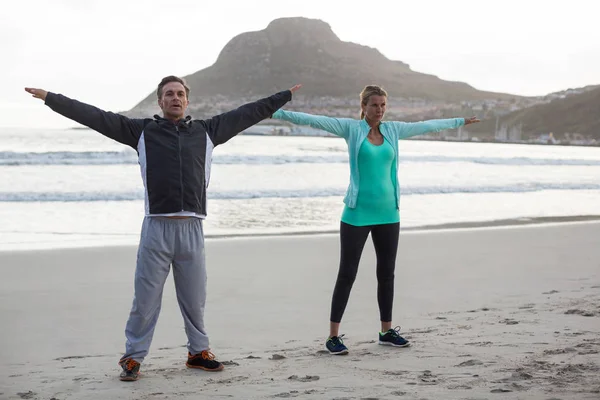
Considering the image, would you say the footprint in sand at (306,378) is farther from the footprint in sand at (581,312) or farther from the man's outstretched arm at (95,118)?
the footprint in sand at (581,312)

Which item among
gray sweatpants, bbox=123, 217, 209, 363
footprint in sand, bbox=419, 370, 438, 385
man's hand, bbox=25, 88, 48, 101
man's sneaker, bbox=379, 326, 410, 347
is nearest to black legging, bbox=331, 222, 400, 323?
man's sneaker, bbox=379, 326, 410, 347

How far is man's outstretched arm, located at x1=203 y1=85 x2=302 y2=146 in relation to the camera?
397cm

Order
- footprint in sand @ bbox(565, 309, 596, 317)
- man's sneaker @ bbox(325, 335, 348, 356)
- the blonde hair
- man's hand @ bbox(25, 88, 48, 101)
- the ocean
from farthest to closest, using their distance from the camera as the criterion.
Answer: the ocean
footprint in sand @ bbox(565, 309, 596, 317)
the blonde hair
man's sneaker @ bbox(325, 335, 348, 356)
man's hand @ bbox(25, 88, 48, 101)

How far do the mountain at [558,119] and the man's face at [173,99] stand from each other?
326 feet

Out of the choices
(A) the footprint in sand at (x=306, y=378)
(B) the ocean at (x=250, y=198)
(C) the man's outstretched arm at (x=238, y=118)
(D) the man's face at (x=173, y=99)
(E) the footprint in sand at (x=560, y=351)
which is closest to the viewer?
(A) the footprint in sand at (x=306, y=378)

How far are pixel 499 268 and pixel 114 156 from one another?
2313 centimetres

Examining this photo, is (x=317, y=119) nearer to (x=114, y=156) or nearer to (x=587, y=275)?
(x=587, y=275)

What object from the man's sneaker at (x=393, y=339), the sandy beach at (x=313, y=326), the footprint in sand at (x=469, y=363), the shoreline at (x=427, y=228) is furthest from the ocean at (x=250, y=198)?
the footprint in sand at (x=469, y=363)

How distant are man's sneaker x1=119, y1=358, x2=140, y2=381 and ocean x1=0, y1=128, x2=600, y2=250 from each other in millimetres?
5833

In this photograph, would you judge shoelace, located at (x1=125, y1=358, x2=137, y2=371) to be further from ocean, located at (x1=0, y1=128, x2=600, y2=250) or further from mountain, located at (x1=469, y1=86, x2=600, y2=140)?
mountain, located at (x1=469, y1=86, x2=600, y2=140)

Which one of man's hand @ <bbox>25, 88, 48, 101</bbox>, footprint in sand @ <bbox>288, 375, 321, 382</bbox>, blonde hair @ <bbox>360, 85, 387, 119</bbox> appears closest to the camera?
man's hand @ <bbox>25, 88, 48, 101</bbox>

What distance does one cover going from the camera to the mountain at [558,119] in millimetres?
101938

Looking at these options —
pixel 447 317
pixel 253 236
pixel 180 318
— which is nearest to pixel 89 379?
pixel 180 318

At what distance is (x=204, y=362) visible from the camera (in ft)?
13.2
